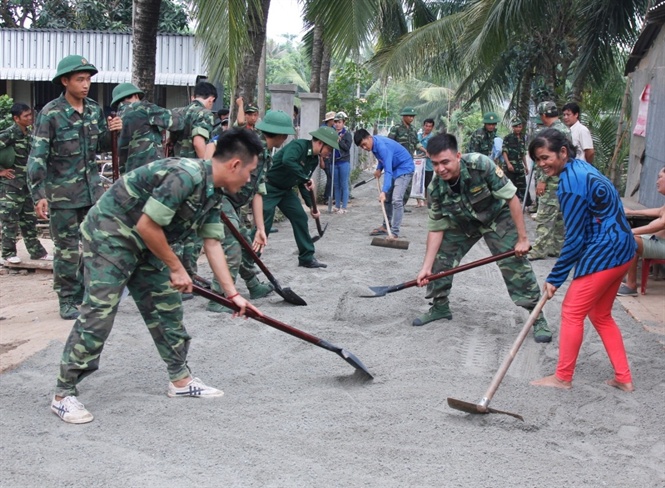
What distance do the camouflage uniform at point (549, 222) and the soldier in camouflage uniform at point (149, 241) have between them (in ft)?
19.1

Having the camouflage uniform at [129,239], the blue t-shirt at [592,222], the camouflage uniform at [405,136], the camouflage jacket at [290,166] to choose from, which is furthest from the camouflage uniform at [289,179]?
the camouflage uniform at [405,136]

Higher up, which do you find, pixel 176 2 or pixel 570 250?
pixel 176 2

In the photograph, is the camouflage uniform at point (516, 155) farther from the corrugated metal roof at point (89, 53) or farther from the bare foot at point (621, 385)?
the bare foot at point (621, 385)

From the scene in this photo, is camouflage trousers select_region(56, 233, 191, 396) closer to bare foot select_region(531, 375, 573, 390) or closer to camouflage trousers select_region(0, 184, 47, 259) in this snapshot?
bare foot select_region(531, 375, 573, 390)

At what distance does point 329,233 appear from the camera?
451 inches

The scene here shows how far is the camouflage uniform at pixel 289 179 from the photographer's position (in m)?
8.01

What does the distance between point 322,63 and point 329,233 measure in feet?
21.1

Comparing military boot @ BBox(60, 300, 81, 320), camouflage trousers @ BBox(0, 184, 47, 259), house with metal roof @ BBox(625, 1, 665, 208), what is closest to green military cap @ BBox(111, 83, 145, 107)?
military boot @ BBox(60, 300, 81, 320)

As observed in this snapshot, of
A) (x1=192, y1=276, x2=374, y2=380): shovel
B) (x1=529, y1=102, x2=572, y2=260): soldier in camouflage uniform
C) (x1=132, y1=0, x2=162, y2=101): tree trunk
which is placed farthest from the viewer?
(x1=529, y1=102, x2=572, y2=260): soldier in camouflage uniform

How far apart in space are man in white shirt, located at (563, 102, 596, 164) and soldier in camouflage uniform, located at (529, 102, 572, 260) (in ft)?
1.07

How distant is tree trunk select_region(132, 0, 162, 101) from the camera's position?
25.5 ft

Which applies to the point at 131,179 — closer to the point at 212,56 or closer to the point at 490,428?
the point at 490,428

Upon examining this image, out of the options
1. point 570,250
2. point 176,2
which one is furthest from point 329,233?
point 176,2

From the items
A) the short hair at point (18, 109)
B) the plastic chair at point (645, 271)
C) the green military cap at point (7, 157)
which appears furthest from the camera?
the green military cap at point (7, 157)
